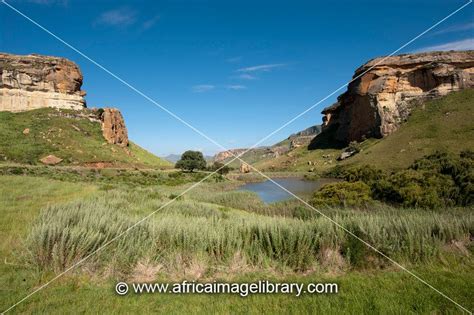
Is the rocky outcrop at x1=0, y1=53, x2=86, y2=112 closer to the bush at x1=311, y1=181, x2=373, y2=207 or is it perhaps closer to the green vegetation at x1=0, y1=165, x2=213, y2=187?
the green vegetation at x1=0, y1=165, x2=213, y2=187

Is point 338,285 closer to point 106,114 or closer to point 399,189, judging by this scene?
point 399,189

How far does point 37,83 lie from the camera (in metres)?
66.6

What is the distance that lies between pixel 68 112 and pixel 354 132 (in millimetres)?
64489

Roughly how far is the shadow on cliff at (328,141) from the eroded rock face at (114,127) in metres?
50.8

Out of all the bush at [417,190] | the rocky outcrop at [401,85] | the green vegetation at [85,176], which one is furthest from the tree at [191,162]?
the bush at [417,190]

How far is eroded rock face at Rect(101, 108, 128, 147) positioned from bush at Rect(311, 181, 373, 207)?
56.8 meters

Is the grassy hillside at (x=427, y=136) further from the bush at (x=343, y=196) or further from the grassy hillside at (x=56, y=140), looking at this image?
the grassy hillside at (x=56, y=140)

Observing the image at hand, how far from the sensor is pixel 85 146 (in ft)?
190

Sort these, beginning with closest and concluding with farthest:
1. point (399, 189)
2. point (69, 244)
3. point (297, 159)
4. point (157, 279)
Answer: point (157, 279)
point (69, 244)
point (399, 189)
point (297, 159)

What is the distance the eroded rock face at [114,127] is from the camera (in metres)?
67.8

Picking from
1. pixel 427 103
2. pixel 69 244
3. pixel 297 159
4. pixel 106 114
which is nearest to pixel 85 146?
pixel 106 114

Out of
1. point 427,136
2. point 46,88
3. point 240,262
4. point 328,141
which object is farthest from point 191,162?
point 240,262

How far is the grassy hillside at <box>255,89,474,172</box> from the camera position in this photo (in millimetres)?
47969

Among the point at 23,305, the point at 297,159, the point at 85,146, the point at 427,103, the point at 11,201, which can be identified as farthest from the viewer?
the point at 297,159
